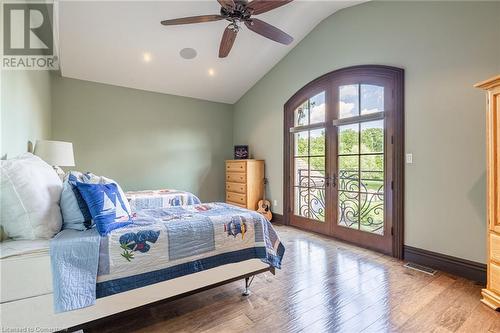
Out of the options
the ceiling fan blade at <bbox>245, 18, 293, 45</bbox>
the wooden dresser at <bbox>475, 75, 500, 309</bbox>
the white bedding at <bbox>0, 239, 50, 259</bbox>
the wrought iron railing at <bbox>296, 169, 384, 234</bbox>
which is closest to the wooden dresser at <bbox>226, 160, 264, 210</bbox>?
the wrought iron railing at <bbox>296, 169, 384, 234</bbox>

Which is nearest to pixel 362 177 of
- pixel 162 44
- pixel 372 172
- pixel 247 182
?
pixel 372 172

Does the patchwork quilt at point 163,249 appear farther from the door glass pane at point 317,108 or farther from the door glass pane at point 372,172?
the door glass pane at point 317,108

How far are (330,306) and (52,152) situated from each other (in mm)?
3171

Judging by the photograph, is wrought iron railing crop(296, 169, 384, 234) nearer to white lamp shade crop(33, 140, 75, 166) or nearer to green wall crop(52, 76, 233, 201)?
green wall crop(52, 76, 233, 201)

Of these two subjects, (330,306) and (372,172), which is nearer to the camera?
(330,306)

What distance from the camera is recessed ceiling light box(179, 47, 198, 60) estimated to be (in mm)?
3920

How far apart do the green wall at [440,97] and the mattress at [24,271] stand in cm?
336

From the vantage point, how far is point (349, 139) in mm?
3500

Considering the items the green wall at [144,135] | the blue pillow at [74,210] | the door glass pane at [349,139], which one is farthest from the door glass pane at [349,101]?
the blue pillow at [74,210]

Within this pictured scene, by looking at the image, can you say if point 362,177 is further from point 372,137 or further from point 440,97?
point 440,97

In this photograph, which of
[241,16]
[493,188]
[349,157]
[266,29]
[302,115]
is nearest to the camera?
[493,188]

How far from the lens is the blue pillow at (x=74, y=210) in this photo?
5.05 ft

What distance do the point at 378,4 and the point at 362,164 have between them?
82.4 inches

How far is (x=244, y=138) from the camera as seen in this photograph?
18.2 feet
